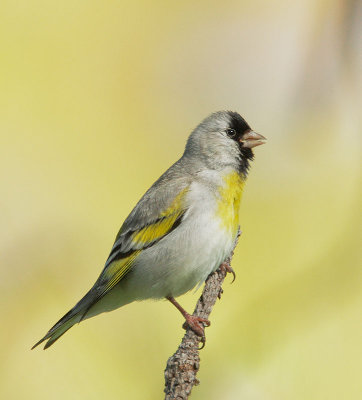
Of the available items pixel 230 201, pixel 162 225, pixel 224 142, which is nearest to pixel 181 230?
pixel 162 225

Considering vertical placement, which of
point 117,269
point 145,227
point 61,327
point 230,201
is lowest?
point 61,327

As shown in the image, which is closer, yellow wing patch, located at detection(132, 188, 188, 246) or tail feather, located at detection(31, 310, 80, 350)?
tail feather, located at detection(31, 310, 80, 350)

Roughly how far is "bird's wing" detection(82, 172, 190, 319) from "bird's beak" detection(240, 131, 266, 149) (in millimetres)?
367

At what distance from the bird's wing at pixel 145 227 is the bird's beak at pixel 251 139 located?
0.37 meters

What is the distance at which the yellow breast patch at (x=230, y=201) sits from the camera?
280 cm

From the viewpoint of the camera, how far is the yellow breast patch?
280cm

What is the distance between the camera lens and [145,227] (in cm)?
294

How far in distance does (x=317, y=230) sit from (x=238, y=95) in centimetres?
88

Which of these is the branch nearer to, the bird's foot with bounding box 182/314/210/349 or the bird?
the bird's foot with bounding box 182/314/210/349

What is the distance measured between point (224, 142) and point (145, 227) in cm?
59

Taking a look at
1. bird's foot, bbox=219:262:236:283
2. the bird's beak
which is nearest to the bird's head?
the bird's beak

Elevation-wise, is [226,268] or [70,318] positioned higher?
[226,268]

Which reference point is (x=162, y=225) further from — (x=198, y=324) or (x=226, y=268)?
(x=198, y=324)

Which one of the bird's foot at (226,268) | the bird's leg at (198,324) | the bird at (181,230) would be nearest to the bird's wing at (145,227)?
the bird at (181,230)
